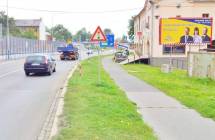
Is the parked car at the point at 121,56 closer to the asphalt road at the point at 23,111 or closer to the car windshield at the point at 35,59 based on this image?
the car windshield at the point at 35,59

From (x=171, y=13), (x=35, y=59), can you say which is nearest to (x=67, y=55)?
(x=171, y=13)

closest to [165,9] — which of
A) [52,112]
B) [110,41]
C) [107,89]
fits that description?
[110,41]

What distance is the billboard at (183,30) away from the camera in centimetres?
3859

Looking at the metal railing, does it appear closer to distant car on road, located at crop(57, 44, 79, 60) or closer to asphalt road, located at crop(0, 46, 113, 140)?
distant car on road, located at crop(57, 44, 79, 60)

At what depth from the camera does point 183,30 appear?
39031 mm

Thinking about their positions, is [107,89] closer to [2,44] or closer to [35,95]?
[35,95]

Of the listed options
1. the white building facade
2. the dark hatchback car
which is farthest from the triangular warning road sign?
the white building facade

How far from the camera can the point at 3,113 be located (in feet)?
41.0

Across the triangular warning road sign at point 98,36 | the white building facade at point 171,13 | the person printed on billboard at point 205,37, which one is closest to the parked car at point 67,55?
the white building facade at point 171,13

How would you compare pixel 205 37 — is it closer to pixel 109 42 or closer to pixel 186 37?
pixel 186 37

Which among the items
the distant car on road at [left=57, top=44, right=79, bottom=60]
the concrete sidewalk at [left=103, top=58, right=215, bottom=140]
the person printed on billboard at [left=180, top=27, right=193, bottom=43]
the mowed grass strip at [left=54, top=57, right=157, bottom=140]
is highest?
the person printed on billboard at [left=180, top=27, right=193, bottom=43]

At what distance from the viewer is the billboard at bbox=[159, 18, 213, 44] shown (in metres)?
38.6

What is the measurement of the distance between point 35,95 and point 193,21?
79.8 feet

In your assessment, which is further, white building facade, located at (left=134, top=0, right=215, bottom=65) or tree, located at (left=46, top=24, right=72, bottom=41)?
tree, located at (left=46, top=24, right=72, bottom=41)
